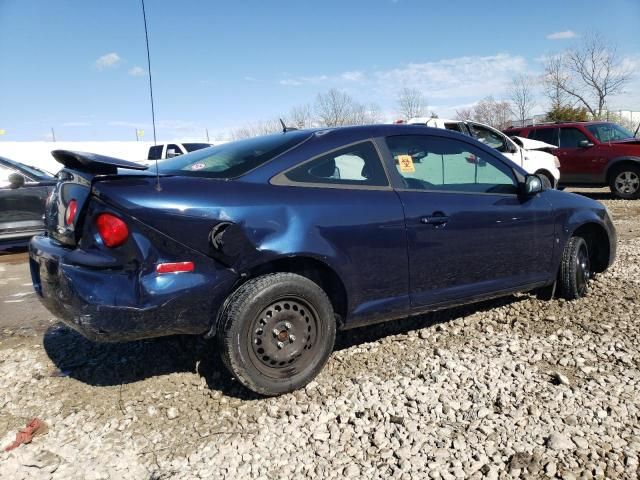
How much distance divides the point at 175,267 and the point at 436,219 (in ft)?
5.35

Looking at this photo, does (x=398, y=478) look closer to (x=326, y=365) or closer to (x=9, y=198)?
(x=326, y=365)

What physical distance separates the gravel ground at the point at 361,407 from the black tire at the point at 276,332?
151 mm

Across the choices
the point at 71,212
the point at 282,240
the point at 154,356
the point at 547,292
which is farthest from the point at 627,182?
the point at 71,212

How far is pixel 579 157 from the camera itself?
1157 centimetres

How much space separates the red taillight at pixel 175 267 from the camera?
245 cm

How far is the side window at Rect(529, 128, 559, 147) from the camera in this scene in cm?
1205

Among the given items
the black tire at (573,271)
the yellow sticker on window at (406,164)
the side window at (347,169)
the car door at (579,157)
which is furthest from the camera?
the car door at (579,157)

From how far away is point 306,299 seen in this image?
2.75 meters

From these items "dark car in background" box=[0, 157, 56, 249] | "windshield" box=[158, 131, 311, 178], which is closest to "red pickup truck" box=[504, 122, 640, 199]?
"windshield" box=[158, 131, 311, 178]

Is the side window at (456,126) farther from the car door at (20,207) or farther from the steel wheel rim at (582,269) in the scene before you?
the car door at (20,207)

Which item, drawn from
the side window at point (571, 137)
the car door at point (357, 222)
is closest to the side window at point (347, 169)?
the car door at point (357, 222)

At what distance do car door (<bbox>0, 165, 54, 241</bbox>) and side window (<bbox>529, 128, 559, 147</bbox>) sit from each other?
35.1 feet

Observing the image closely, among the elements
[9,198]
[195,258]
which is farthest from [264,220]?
[9,198]

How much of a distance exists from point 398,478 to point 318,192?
152 cm
